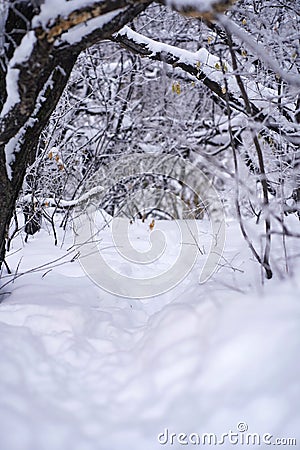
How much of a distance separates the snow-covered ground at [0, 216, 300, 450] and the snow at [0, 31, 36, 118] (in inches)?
39.9

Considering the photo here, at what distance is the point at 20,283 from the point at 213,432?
1574mm

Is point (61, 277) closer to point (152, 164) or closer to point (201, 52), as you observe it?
point (201, 52)

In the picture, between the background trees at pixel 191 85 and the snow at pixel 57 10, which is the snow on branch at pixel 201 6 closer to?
the background trees at pixel 191 85

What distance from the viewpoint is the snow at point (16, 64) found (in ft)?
5.35

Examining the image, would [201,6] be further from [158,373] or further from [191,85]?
[191,85]

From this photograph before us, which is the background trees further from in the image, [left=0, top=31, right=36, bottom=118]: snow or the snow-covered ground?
the snow-covered ground

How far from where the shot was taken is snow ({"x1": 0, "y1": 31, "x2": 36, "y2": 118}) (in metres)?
1.63

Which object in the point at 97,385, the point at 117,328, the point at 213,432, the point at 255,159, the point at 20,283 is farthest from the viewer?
the point at 255,159

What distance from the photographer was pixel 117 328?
2229 mm

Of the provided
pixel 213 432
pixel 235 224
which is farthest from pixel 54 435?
pixel 235 224

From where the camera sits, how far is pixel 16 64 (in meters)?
1.67

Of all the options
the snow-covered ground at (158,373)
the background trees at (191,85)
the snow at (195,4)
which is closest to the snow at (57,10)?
the background trees at (191,85)

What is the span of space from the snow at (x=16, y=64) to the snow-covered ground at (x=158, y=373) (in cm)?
101

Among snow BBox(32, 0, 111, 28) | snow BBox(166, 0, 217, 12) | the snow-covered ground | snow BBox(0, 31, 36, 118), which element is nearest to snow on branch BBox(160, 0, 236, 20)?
snow BBox(166, 0, 217, 12)
